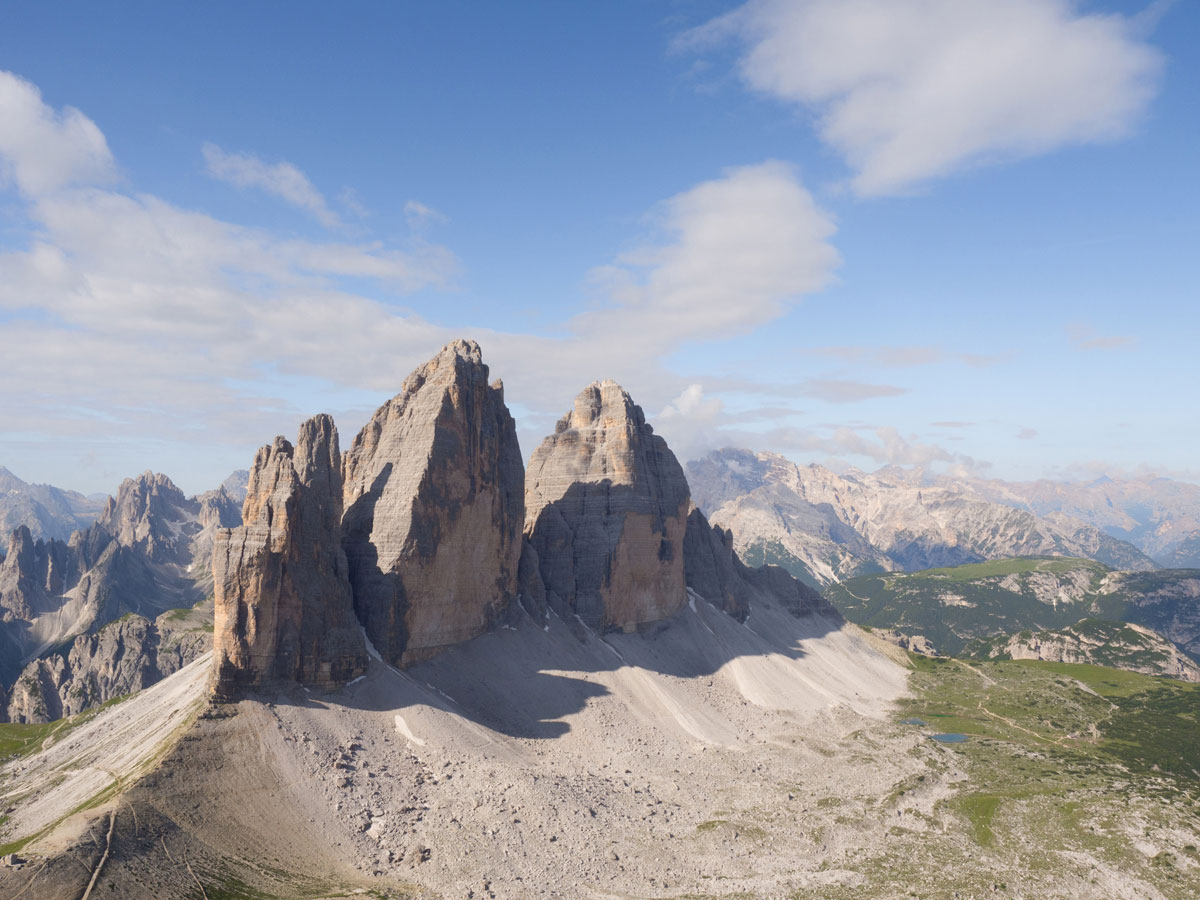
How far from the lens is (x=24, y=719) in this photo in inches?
6422

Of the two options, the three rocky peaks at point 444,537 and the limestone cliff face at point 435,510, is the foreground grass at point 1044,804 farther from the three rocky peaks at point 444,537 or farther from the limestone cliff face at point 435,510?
the limestone cliff face at point 435,510

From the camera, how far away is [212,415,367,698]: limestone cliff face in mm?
73938

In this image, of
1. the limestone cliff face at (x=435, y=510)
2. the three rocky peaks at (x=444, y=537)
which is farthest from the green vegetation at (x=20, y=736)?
the limestone cliff face at (x=435, y=510)

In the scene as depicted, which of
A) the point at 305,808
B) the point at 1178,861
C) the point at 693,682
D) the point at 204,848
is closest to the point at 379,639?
the point at 305,808

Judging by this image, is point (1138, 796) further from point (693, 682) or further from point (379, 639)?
point (379, 639)

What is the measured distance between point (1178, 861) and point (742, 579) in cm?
10353

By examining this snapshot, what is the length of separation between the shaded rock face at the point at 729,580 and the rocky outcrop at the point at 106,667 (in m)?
119

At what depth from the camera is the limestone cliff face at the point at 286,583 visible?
73938 mm

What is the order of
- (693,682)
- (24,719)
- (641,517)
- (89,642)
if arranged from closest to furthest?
(693,682)
(641,517)
(24,719)
(89,642)

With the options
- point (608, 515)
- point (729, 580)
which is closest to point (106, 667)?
point (608, 515)

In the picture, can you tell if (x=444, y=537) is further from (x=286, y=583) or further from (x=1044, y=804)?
(x=1044, y=804)

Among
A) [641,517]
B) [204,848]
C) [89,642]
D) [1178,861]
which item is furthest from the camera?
[89,642]

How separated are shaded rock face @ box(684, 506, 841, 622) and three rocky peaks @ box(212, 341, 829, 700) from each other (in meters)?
0.51

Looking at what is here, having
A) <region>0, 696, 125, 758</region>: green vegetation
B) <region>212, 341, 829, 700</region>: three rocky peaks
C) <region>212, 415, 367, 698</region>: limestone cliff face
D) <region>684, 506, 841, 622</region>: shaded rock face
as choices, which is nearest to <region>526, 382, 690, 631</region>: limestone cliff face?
<region>212, 341, 829, 700</region>: three rocky peaks
